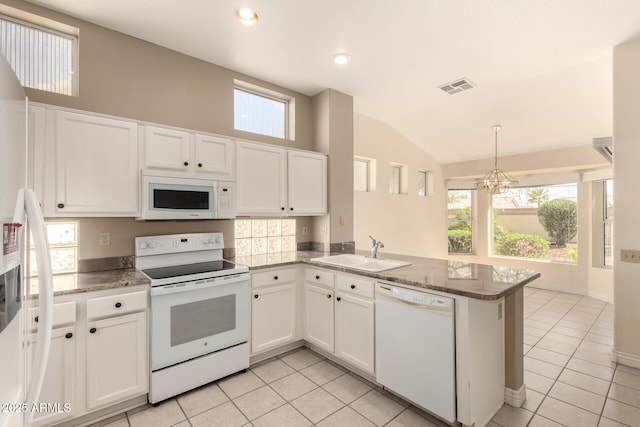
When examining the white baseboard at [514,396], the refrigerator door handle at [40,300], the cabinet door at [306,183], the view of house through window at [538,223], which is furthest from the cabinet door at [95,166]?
the view of house through window at [538,223]

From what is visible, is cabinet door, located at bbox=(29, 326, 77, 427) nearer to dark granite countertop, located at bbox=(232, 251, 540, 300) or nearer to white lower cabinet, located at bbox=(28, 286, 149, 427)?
white lower cabinet, located at bbox=(28, 286, 149, 427)

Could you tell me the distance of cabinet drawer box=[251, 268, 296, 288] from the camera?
274cm

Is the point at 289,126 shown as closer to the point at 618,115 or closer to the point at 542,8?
the point at 542,8

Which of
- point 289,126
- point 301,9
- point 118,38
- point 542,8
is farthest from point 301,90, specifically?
point 542,8

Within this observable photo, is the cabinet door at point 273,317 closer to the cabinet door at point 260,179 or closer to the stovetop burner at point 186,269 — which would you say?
the stovetop burner at point 186,269

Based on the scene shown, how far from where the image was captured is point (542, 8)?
219 cm

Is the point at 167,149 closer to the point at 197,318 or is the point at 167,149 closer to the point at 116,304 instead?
the point at 116,304

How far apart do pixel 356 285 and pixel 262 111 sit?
2.33 m

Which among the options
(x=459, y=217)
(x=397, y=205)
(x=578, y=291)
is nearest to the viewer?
(x=578, y=291)

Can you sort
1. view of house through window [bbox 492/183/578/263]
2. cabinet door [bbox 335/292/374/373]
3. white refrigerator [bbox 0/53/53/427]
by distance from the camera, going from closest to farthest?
white refrigerator [bbox 0/53/53/427]
cabinet door [bbox 335/292/374/373]
view of house through window [bbox 492/183/578/263]

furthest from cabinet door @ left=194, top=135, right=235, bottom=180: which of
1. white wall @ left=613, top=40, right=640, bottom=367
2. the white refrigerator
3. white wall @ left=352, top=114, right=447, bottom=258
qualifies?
white wall @ left=613, top=40, right=640, bottom=367

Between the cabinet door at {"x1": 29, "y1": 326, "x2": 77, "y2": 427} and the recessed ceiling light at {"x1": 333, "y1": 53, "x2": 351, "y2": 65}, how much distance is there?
2944 millimetres

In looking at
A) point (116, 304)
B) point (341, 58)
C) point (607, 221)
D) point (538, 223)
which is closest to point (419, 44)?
point (341, 58)

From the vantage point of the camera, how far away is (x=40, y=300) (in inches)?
39.4
